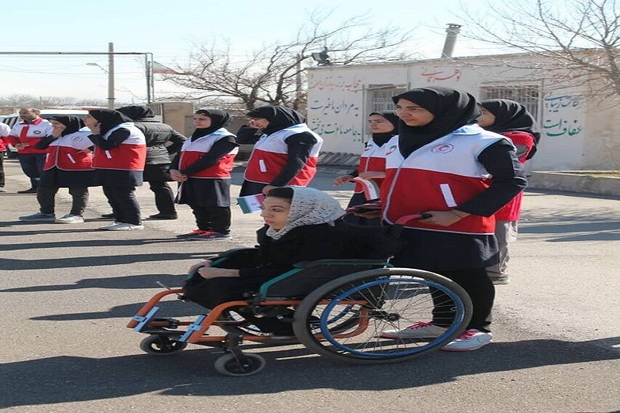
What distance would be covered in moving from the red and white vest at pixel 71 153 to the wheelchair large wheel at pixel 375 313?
24.3 feet

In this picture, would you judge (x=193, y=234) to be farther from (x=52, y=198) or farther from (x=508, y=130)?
(x=508, y=130)

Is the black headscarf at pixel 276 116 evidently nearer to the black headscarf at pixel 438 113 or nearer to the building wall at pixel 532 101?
the black headscarf at pixel 438 113

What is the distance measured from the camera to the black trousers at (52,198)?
12008 mm

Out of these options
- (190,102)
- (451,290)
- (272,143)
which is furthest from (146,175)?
(190,102)

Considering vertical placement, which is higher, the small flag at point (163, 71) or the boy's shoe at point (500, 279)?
the small flag at point (163, 71)

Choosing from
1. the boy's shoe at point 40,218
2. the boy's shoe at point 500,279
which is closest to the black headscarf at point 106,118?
the boy's shoe at point 40,218

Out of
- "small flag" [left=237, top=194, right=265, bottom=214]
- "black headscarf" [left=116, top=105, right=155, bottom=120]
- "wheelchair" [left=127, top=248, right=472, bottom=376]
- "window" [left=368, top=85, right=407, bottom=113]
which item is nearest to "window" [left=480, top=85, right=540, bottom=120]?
"window" [left=368, top=85, right=407, bottom=113]

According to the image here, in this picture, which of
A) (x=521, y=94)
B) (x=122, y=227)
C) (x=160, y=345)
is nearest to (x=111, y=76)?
(x=521, y=94)

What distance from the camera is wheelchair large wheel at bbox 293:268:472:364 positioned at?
4.80 m

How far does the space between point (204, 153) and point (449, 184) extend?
5383 mm

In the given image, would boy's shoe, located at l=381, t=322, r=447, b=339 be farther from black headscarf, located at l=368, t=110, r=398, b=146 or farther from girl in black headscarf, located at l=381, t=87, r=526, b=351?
black headscarf, located at l=368, t=110, r=398, b=146

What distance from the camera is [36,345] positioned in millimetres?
5418

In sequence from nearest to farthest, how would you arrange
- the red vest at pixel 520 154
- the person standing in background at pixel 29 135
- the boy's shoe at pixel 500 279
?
the red vest at pixel 520 154 < the boy's shoe at pixel 500 279 < the person standing in background at pixel 29 135

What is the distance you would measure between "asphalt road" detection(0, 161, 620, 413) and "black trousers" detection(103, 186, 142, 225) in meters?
1.84
